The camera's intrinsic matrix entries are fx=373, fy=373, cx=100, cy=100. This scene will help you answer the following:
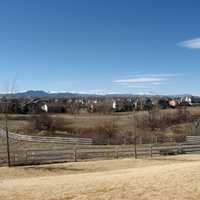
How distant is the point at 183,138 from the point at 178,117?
93.3 ft

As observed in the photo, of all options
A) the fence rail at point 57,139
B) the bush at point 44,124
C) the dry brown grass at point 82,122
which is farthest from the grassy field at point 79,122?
the fence rail at point 57,139

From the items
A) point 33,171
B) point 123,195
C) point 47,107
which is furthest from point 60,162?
point 47,107

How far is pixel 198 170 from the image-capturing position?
619 inches

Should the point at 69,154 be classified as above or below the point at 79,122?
above

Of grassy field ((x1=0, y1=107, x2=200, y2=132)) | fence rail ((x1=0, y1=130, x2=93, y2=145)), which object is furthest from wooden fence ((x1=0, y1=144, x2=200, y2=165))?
grassy field ((x1=0, y1=107, x2=200, y2=132))

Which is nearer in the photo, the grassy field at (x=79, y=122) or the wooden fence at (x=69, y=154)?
the wooden fence at (x=69, y=154)

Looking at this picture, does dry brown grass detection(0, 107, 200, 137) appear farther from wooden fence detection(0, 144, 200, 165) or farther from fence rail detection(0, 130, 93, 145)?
wooden fence detection(0, 144, 200, 165)

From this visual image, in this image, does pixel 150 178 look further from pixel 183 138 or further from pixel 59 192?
pixel 183 138

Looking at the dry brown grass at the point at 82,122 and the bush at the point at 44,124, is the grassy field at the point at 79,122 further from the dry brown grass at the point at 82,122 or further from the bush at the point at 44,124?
the bush at the point at 44,124

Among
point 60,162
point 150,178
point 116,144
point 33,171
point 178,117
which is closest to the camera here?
point 150,178

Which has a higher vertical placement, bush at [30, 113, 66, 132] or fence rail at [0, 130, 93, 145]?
bush at [30, 113, 66, 132]

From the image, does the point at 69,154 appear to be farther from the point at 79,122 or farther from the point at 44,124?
the point at 79,122

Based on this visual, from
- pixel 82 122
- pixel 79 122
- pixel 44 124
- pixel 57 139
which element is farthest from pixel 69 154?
pixel 79 122

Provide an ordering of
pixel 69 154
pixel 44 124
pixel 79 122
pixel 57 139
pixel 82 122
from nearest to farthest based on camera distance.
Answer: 1. pixel 69 154
2. pixel 57 139
3. pixel 44 124
4. pixel 82 122
5. pixel 79 122
